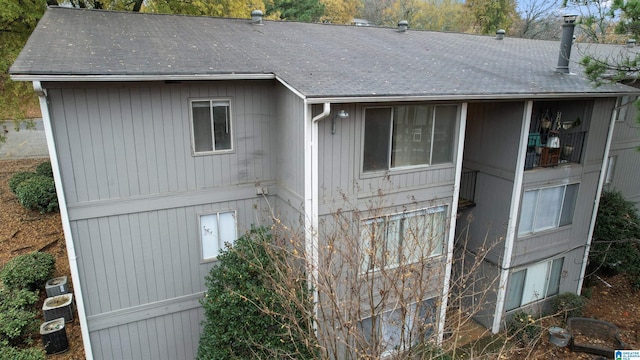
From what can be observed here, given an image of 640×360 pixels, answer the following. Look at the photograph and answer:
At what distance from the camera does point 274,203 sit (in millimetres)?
9391

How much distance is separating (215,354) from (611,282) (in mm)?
14242

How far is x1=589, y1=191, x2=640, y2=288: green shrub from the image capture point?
43.6ft

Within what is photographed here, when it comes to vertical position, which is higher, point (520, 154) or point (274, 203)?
point (520, 154)

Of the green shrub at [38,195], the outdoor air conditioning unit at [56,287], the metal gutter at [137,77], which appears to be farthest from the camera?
the green shrub at [38,195]

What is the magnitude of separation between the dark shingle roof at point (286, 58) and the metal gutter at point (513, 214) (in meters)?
0.91

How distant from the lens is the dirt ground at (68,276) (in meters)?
11.3

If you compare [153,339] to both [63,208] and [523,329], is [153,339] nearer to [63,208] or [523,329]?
[63,208]

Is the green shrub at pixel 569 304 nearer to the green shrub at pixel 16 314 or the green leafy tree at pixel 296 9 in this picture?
the green shrub at pixel 16 314

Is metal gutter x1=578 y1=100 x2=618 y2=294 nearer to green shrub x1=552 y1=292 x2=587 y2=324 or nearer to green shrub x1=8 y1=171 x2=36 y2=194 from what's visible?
green shrub x1=552 y1=292 x2=587 y2=324

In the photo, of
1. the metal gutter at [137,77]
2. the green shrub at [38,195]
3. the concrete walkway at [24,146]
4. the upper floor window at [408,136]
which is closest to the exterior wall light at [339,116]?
the upper floor window at [408,136]

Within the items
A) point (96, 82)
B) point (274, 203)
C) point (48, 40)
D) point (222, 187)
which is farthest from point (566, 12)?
point (48, 40)

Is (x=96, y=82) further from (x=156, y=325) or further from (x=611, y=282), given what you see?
(x=611, y=282)

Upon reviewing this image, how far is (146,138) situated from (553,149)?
33.0ft

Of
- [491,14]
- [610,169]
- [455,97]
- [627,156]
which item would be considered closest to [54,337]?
[455,97]
